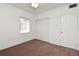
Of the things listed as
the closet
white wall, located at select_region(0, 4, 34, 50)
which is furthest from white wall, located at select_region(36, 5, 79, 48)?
white wall, located at select_region(0, 4, 34, 50)

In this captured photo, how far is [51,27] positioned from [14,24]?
227cm

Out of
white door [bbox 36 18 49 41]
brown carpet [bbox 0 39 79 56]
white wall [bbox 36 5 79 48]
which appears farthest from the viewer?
white door [bbox 36 18 49 41]

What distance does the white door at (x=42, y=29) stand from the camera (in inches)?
204

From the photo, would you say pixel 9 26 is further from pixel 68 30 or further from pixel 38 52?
pixel 68 30

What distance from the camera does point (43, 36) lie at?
18.0 feet

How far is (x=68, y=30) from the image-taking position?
3.81 m

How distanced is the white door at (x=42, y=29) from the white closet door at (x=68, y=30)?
4.36ft

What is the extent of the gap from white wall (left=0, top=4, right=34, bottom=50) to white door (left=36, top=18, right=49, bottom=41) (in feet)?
4.91

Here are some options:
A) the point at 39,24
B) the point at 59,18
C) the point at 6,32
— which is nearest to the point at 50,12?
the point at 59,18

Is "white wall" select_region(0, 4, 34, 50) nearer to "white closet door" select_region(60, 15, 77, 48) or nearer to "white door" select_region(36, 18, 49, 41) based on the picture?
"white door" select_region(36, 18, 49, 41)

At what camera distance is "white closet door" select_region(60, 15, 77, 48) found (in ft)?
11.8

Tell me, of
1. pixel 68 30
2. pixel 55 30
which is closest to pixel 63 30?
pixel 68 30

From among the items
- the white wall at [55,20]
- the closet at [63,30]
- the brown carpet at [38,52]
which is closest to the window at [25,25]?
the closet at [63,30]

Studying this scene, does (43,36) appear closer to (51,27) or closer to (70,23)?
(51,27)
